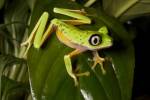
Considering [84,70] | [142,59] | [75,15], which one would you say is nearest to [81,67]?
[84,70]

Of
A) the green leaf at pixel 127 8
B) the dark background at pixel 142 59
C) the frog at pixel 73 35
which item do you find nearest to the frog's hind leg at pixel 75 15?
the frog at pixel 73 35

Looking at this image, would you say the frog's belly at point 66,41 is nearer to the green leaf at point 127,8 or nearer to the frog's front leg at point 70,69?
the frog's front leg at point 70,69

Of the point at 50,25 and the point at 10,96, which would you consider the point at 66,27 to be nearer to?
the point at 50,25

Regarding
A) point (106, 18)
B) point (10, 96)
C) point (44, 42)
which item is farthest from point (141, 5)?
point (10, 96)

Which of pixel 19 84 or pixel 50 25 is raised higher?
pixel 50 25

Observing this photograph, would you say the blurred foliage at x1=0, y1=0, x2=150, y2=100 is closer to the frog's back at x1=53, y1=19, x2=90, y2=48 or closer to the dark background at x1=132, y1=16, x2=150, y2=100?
the frog's back at x1=53, y1=19, x2=90, y2=48

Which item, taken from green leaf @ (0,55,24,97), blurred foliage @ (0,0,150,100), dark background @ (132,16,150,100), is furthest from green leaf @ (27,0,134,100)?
dark background @ (132,16,150,100)

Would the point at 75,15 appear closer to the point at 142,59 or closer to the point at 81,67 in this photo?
the point at 81,67
